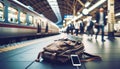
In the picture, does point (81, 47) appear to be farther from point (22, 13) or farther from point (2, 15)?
point (22, 13)

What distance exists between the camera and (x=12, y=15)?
1274cm

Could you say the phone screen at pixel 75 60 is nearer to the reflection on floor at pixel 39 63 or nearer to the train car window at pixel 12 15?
the reflection on floor at pixel 39 63

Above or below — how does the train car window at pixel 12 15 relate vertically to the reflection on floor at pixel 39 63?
above

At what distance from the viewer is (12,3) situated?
12.8 meters

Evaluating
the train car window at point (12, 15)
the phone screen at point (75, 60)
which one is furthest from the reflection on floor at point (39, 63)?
the train car window at point (12, 15)

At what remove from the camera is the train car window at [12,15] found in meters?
12.1

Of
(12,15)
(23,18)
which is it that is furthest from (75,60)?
(23,18)

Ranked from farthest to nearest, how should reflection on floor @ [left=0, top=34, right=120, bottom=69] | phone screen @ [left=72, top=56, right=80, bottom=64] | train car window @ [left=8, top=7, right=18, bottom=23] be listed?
1. train car window @ [left=8, top=7, right=18, bottom=23]
2. phone screen @ [left=72, top=56, right=80, bottom=64]
3. reflection on floor @ [left=0, top=34, right=120, bottom=69]

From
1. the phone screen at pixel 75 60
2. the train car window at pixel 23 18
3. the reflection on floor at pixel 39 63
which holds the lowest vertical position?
the reflection on floor at pixel 39 63

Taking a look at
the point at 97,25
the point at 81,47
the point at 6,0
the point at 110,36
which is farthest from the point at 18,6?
the point at 81,47

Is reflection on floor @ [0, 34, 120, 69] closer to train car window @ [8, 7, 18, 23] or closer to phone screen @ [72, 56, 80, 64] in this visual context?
phone screen @ [72, 56, 80, 64]

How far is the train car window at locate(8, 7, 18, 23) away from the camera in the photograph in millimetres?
12133

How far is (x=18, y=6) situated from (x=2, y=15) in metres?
3.45

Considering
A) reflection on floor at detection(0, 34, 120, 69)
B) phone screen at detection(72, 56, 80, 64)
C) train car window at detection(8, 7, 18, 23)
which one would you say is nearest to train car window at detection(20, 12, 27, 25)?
train car window at detection(8, 7, 18, 23)
